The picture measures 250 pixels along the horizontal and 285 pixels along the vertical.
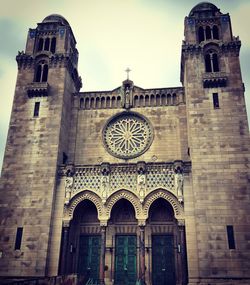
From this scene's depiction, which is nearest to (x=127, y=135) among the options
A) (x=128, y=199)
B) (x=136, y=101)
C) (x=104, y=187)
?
(x=136, y=101)

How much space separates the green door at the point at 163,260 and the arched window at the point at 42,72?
17169 mm

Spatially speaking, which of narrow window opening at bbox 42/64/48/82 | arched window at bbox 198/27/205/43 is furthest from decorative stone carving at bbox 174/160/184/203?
narrow window opening at bbox 42/64/48/82

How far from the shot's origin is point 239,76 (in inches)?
1097

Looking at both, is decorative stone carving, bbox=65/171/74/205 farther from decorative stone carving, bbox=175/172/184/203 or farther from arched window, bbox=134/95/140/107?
arched window, bbox=134/95/140/107

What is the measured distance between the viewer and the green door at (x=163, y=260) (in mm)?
24553

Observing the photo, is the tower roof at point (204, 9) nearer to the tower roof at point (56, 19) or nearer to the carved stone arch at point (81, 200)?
the tower roof at point (56, 19)

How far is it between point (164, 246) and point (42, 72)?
61.1ft

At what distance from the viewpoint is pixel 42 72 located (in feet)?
102

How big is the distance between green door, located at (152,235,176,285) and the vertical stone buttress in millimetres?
2210

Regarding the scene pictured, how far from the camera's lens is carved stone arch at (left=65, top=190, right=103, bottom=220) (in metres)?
25.3

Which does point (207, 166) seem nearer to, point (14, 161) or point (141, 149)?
point (141, 149)

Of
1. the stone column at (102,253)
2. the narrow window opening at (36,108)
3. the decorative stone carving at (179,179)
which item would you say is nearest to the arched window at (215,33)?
the decorative stone carving at (179,179)

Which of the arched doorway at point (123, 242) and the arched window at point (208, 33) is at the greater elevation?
the arched window at point (208, 33)

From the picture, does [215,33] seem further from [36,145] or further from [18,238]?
[18,238]
